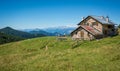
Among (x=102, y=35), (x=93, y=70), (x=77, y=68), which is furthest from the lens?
(x=102, y=35)

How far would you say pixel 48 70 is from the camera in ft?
61.2

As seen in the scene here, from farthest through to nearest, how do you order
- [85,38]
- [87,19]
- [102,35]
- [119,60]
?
[87,19] → [102,35] → [85,38] → [119,60]

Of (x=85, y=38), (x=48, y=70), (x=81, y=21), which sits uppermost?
(x=81, y=21)

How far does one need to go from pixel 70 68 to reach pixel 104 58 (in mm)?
5956

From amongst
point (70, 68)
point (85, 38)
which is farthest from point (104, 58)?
point (85, 38)

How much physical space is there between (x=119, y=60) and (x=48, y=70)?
931 cm

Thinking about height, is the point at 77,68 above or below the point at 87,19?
below

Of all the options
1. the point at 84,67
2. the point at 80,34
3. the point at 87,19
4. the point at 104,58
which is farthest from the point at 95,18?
the point at 84,67

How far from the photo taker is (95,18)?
5112cm

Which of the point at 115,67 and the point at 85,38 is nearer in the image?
the point at 115,67

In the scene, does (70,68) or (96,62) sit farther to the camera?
(96,62)

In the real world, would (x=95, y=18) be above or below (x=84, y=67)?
above

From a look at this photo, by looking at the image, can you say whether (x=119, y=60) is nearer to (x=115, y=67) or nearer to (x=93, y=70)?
(x=115, y=67)

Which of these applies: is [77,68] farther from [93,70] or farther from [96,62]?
[96,62]
